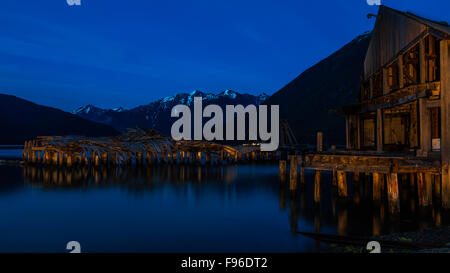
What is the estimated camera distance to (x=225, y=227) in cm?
1311

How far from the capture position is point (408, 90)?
14961 millimetres

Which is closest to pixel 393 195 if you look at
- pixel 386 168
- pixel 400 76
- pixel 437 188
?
pixel 386 168

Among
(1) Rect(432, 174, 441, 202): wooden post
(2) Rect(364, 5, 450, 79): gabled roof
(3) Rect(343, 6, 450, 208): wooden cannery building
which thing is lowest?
(1) Rect(432, 174, 441, 202): wooden post

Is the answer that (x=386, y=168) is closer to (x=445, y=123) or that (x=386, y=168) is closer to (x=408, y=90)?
(x=445, y=123)

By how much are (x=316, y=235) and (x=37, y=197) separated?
1711cm

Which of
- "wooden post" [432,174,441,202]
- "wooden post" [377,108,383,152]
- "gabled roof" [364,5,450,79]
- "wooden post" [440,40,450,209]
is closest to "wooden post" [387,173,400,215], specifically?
"wooden post" [440,40,450,209]

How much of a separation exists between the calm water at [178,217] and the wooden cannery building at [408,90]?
2998 millimetres

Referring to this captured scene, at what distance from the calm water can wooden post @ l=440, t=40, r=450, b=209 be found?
1.17 meters

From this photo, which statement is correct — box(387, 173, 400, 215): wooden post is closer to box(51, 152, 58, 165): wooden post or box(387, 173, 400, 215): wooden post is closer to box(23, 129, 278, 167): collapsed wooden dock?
box(23, 129, 278, 167): collapsed wooden dock

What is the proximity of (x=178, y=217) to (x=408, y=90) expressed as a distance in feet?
40.2

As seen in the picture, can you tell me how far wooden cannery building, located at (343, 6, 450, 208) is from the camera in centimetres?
1245

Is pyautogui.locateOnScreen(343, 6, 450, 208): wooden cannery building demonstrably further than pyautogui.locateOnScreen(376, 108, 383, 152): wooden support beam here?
No
